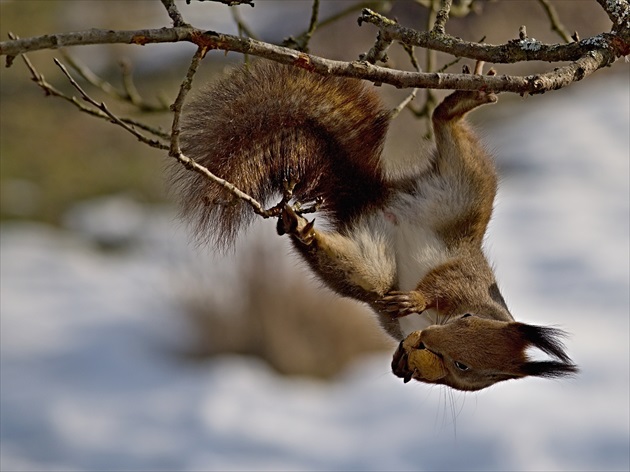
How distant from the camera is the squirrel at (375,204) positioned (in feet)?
7.06

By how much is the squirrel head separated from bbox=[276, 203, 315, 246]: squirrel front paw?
0.33 meters

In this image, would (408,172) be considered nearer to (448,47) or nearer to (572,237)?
(448,47)

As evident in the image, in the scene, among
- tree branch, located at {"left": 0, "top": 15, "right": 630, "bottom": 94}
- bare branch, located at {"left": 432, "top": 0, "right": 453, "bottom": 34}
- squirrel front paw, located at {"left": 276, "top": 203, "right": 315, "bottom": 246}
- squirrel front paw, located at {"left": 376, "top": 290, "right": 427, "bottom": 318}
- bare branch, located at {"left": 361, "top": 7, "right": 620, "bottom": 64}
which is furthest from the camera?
squirrel front paw, located at {"left": 376, "top": 290, "right": 427, "bottom": 318}

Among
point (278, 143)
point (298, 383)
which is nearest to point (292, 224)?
point (278, 143)

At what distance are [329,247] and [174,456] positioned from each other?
321 centimetres

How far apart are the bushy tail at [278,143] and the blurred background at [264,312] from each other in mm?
119

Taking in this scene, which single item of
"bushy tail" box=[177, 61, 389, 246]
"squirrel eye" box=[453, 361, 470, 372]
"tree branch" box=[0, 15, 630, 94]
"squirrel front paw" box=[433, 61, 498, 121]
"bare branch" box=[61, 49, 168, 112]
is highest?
"bare branch" box=[61, 49, 168, 112]

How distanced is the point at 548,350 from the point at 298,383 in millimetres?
4285

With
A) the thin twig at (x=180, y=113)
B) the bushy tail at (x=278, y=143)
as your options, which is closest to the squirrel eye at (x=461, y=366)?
the bushy tail at (x=278, y=143)

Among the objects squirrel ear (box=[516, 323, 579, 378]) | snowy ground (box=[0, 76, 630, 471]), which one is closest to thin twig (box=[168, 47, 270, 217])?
squirrel ear (box=[516, 323, 579, 378])

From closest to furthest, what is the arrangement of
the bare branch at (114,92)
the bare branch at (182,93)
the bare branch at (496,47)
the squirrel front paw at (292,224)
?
the bare branch at (182,93) → the bare branch at (496,47) → the squirrel front paw at (292,224) → the bare branch at (114,92)

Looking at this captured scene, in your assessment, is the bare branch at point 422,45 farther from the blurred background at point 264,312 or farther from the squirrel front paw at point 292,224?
the blurred background at point 264,312

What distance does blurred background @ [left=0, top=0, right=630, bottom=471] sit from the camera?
5.17m

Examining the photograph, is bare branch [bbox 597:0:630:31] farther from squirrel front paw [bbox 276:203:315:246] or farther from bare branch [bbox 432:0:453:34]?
squirrel front paw [bbox 276:203:315:246]
